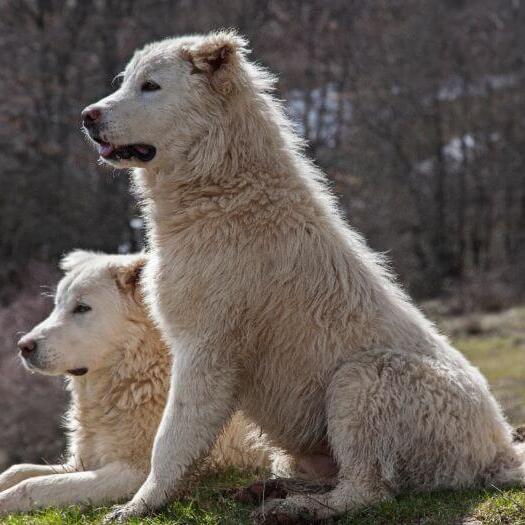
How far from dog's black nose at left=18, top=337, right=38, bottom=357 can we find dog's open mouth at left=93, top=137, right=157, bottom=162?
60.0 inches

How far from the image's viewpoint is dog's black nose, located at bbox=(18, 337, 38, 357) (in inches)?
249

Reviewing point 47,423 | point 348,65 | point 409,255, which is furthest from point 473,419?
point 409,255

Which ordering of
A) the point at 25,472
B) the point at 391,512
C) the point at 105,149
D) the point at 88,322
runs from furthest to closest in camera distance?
the point at 25,472 < the point at 88,322 < the point at 105,149 < the point at 391,512

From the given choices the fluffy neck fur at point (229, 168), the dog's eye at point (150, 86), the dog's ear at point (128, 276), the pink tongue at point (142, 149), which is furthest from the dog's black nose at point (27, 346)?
the dog's eye at point (150, 86)

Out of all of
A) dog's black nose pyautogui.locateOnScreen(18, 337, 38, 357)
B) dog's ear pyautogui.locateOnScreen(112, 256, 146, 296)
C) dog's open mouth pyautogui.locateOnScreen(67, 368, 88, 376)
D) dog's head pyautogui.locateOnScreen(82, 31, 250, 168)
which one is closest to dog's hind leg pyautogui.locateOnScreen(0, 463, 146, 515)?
dog's open mouth pyautogui.locateOnScreen(67, 368, 88, 376)

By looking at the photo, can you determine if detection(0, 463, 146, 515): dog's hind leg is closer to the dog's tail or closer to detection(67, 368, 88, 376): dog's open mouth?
detection(67, 368, 88, 376): dog's open mouth

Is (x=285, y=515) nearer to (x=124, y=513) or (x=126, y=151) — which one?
(x=124, y=513)

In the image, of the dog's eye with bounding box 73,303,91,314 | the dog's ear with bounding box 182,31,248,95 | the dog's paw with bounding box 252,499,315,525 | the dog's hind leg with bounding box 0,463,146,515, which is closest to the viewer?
the dog's paw with bounding box 252,499,315,525

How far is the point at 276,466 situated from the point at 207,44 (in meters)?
2.71

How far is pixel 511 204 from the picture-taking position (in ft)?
117

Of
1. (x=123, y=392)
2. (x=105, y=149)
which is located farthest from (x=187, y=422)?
(x=105, y=149)

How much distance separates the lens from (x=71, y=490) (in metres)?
6.02

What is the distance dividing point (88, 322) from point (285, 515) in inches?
89.5

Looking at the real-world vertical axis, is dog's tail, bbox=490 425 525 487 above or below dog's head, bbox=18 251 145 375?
below
